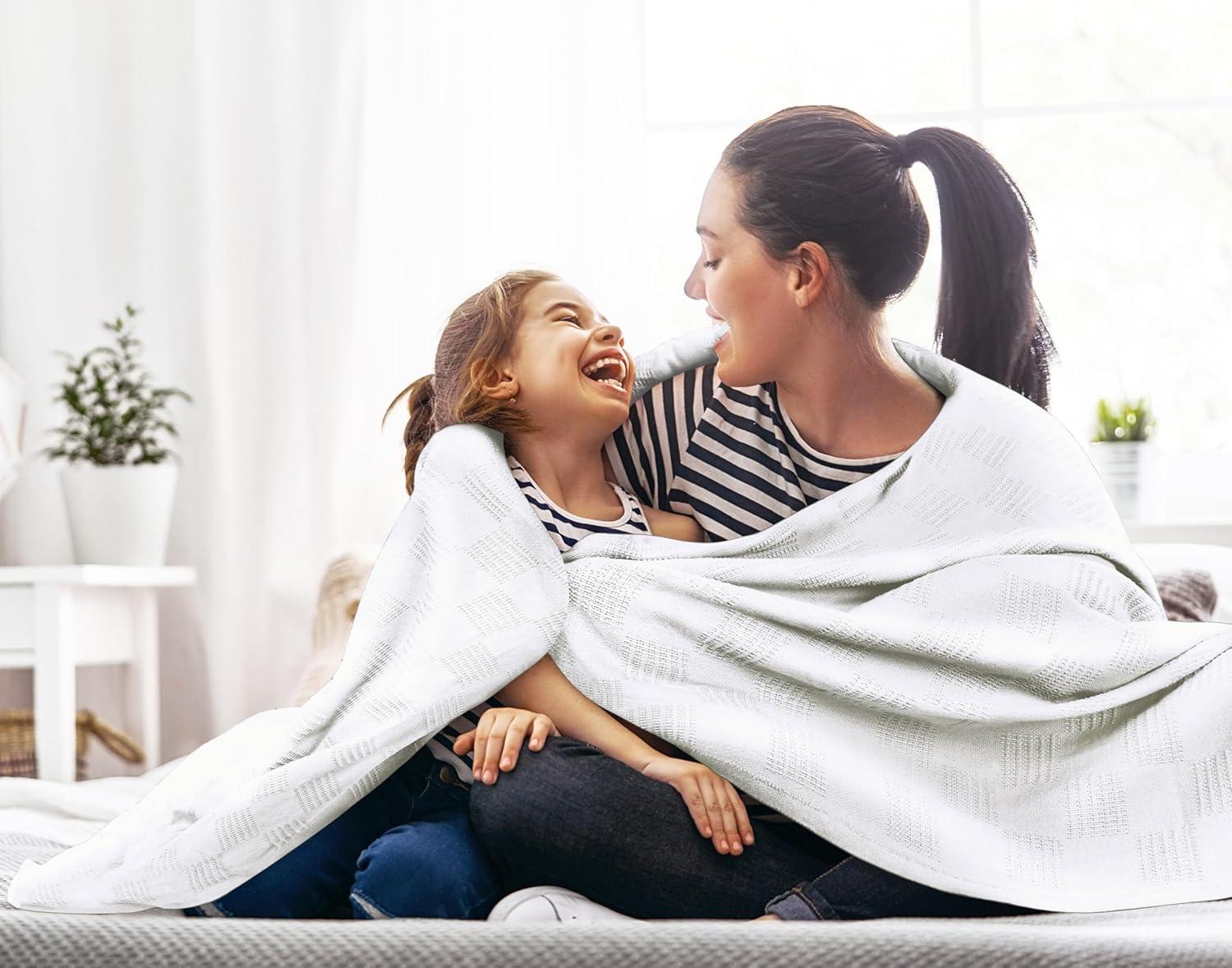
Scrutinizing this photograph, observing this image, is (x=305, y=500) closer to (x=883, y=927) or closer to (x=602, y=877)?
(x=602, y=877)

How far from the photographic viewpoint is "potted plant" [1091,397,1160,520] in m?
2.19

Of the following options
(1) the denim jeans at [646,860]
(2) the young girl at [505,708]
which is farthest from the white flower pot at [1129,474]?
(1) the denim jeans at [646,860]

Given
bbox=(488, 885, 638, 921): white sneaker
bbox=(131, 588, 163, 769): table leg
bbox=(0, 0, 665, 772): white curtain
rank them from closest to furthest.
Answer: bbox=(488, 885, 638, 921): white sneaker
bbox=(131, 588, 163, 769): table leg
bbox=(0, 0, 665, 772): white curtain

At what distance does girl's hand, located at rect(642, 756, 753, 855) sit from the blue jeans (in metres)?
0.14

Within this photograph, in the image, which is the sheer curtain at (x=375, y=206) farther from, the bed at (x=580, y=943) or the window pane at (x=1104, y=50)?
the bed at (x=580, y=943)

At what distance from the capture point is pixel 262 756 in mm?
907

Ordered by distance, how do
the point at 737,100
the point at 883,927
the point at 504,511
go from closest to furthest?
the point at 883,927 < the point at 504,511 < the point at 737,100

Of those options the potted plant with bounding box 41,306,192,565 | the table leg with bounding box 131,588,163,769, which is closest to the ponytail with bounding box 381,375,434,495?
the potted plant with bounding box 41,306,192,565

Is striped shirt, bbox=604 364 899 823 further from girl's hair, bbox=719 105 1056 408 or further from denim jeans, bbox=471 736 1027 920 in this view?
denim jeans, bbox=471 736 1027 920

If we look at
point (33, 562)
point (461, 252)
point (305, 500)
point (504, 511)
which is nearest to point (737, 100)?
point (461, 252)

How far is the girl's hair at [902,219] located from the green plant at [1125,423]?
1.06 metres

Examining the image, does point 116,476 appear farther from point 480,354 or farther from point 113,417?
point 480,354

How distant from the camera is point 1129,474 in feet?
7.20

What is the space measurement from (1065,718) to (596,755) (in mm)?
331
